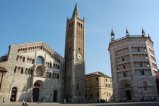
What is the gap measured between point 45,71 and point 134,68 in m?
26.7

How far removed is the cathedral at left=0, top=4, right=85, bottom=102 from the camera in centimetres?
4238

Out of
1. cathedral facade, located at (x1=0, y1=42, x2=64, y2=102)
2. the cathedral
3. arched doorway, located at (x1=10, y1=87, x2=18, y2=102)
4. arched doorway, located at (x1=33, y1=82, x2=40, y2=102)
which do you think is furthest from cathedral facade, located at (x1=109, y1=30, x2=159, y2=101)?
arched doorway, located at (x1=10, y1=87, x2=18, y2=102)

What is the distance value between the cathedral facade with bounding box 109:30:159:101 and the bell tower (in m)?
11.0

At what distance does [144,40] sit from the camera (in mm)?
53812

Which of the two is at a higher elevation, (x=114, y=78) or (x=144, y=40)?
(x=144, y=40)

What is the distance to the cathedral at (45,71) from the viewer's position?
4238 centimetres

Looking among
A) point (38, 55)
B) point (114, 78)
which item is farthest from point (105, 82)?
point (38, 55)

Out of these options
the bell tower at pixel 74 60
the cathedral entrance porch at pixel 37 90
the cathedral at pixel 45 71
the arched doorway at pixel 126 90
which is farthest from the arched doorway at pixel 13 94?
the arched doorway at pixel 126 90

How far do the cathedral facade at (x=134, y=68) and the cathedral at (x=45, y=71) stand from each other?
11.5m

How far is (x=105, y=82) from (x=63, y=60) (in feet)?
78.6

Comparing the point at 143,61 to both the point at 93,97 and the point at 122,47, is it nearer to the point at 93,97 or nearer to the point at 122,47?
the point at 122,47

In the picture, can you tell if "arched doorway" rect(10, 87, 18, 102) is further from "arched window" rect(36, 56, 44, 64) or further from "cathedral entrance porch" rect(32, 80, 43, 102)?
"arched window" rect(36, 56, 44, 64)

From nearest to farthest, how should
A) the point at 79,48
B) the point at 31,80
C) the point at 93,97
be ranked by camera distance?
the point at 31,80 → the point at 79,48 → the point at 93,97

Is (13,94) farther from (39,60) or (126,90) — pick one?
(126,90)
